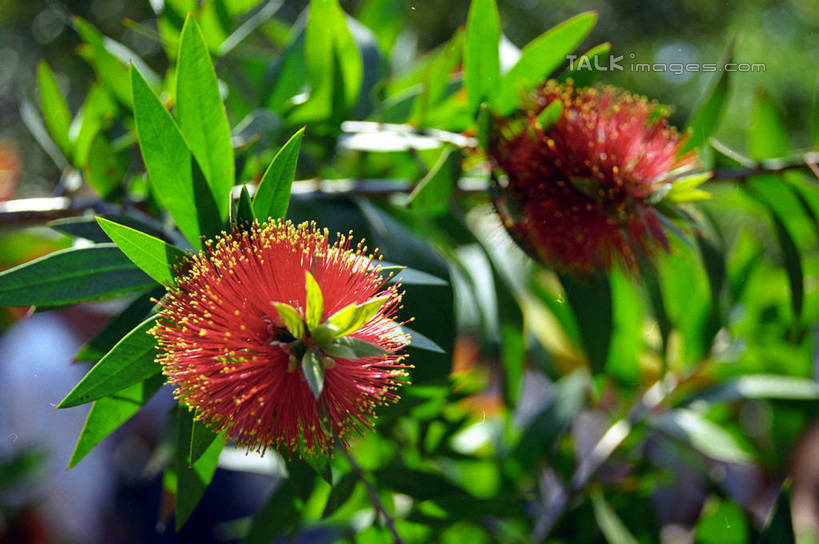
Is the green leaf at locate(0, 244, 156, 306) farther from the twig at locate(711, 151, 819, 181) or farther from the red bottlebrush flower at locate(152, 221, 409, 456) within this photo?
the twig at locate(711, 151, 819, 181)

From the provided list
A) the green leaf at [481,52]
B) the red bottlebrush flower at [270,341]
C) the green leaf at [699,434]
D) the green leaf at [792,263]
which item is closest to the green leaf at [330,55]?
the green leaf at [481,52]

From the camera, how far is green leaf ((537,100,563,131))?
0.38m

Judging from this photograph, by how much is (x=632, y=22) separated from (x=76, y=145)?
97.1 inches

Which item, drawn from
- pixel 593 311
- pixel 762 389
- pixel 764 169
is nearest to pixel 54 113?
pixel 593 311

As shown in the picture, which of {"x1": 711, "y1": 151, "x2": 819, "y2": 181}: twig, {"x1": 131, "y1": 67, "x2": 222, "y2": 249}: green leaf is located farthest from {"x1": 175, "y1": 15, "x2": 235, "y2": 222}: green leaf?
{"x1": 711, "y1": 151, "x2": 819, "y2": 181}: twig

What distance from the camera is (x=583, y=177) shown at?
38 centimetres

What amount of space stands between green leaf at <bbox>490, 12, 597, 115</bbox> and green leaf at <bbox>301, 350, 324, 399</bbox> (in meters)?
0.24

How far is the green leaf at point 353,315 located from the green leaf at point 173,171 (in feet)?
0.31

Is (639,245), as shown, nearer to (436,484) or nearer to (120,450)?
(436,484)

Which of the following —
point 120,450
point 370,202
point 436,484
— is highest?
point 370,202

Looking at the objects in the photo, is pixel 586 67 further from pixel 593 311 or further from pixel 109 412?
pixel 109 412

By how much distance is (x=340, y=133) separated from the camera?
490mm

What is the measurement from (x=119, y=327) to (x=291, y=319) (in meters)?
0.15

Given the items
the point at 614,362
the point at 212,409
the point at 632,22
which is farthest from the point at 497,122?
the point at 632,22
